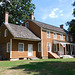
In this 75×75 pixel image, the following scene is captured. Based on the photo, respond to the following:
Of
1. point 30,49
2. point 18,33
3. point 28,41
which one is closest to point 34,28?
point 28,41

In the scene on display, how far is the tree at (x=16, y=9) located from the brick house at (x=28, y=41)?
8.85 metres

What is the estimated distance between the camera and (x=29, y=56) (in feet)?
62.8

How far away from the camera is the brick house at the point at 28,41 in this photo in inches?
681

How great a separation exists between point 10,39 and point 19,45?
6.17 ft

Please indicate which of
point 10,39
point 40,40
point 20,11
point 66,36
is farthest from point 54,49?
point 20,11

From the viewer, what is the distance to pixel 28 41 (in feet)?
63.7

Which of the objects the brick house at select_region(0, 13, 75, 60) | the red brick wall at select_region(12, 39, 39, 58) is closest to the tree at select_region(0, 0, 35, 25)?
the brick house at select_region(0, 13, 75, 60)

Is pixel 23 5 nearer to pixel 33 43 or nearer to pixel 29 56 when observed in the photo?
pixel 33 43

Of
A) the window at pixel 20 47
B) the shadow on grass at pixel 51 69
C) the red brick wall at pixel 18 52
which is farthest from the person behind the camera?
the window at pixel 20 47

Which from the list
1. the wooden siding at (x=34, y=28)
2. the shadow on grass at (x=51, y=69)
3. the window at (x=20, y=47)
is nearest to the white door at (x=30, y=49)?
the window at (x=20, y=47)

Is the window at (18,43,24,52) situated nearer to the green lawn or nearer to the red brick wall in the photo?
the red brick wall

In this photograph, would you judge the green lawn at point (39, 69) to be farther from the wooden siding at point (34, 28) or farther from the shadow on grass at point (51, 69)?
the wooden siding at point (34, 28)

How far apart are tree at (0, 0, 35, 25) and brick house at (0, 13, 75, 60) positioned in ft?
29.0

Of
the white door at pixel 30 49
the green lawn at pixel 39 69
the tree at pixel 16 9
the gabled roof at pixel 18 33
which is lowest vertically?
the green lawn at pixel 39 69
